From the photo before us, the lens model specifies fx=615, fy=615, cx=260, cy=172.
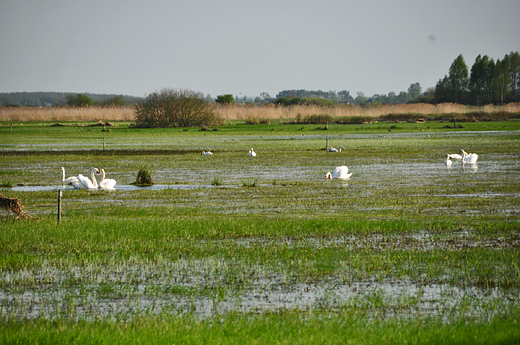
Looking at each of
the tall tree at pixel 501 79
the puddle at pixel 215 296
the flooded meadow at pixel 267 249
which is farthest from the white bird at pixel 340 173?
the tall tree at pixel 501 79

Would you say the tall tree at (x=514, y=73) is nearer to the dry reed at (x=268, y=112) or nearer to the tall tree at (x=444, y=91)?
the tall tree at (x=444, y=91)

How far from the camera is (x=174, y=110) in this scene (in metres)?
89.2

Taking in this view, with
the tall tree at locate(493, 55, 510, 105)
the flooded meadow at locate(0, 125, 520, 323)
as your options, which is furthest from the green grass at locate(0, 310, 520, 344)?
the tall tree at locate(493, 55, 510, 105)

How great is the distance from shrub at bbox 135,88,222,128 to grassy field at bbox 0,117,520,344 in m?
65.5

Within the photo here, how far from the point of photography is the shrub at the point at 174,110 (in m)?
89.2

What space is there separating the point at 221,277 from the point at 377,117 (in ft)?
299

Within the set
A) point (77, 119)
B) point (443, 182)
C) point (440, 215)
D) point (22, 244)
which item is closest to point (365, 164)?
point (443, 182)

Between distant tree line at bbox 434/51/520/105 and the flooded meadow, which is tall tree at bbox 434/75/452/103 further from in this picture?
the flooded meadow

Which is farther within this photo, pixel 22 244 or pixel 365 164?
pixel 365 164

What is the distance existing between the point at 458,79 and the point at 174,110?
79.9m

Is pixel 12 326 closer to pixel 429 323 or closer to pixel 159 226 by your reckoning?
pixel 429 323

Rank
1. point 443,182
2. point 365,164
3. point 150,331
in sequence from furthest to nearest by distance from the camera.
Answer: point 365,164
point 443,182
point 150,331

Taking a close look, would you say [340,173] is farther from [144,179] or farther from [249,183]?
[144,179]

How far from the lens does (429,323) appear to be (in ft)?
25.8
